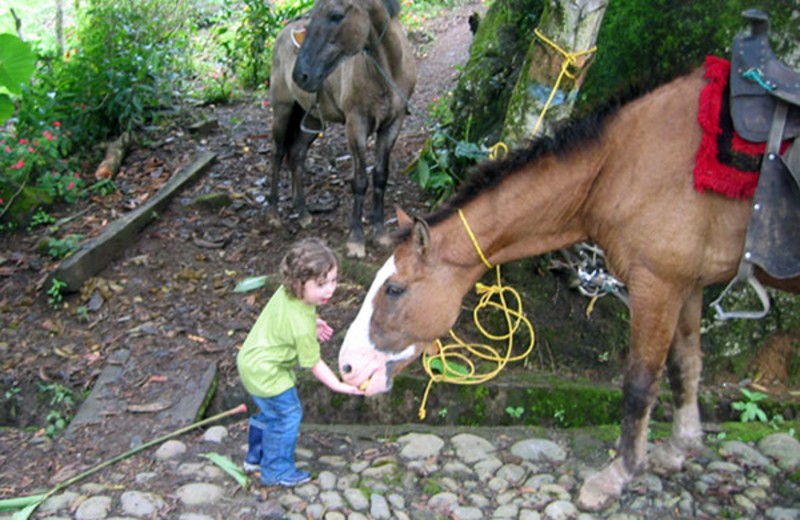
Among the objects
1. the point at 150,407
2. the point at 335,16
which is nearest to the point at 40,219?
the point at 150,407

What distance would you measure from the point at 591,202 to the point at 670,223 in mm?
403

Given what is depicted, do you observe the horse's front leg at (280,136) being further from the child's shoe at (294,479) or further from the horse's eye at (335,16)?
the child's shoe at (294,479)

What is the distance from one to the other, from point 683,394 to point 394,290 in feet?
5.57

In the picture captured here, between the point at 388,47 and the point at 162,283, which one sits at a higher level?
the point at 388,47

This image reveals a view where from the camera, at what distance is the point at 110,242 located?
584cm

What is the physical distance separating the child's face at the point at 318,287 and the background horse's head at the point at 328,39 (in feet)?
8.16

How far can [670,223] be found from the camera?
3.14 metres

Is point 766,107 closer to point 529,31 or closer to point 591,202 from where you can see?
point 591,202

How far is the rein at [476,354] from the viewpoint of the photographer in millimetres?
4289

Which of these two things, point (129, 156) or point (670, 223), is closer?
point (670, 223)

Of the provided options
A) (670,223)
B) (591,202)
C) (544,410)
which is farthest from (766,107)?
(544,410)

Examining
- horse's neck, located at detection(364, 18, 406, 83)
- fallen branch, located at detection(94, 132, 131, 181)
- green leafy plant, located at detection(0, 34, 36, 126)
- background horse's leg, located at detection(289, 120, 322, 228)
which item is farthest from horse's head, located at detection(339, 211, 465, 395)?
fallen branch, located at detection(94, 132, 131, 181)

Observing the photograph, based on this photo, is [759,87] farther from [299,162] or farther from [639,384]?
[299,162]

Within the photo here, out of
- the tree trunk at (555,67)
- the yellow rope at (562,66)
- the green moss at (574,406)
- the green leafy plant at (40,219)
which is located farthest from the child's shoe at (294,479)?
the green leafy plant at (40,219)
